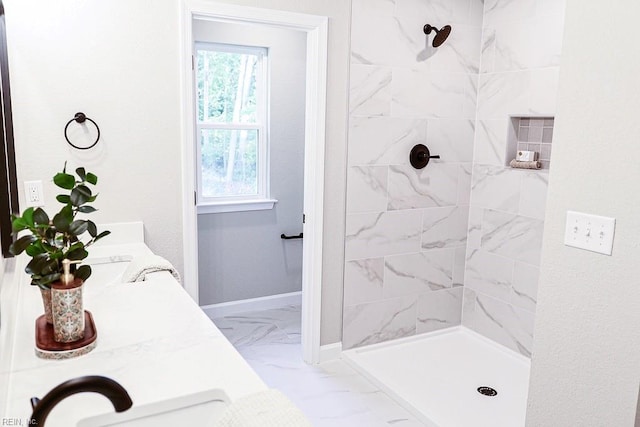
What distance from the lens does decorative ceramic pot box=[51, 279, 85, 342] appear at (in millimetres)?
1288

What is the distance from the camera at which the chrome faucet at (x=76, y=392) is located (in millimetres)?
719

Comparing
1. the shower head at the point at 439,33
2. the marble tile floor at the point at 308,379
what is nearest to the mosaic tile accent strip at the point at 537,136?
the shower head at the point at 439,33

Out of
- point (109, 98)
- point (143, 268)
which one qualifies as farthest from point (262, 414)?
point (109, 98)

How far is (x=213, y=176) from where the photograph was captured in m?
4.18

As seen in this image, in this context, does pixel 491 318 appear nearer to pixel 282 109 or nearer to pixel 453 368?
pixel 453 368

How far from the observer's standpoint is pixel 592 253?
1730mm

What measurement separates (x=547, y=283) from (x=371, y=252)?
1701 mm

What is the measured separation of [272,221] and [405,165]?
131 centimetres

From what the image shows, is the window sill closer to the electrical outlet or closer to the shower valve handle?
the shower valve handle

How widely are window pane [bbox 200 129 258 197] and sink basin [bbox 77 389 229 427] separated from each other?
10.2ft

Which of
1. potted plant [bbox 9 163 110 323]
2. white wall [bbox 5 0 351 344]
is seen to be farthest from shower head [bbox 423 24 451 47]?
potted plant [bbox 9 163 110 323]

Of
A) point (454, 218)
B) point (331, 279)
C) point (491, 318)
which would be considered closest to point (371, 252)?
point (331, 279)

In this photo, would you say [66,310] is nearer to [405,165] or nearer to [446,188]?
[405,165]

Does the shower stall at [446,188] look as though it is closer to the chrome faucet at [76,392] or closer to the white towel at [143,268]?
the white towel at [143,268]
